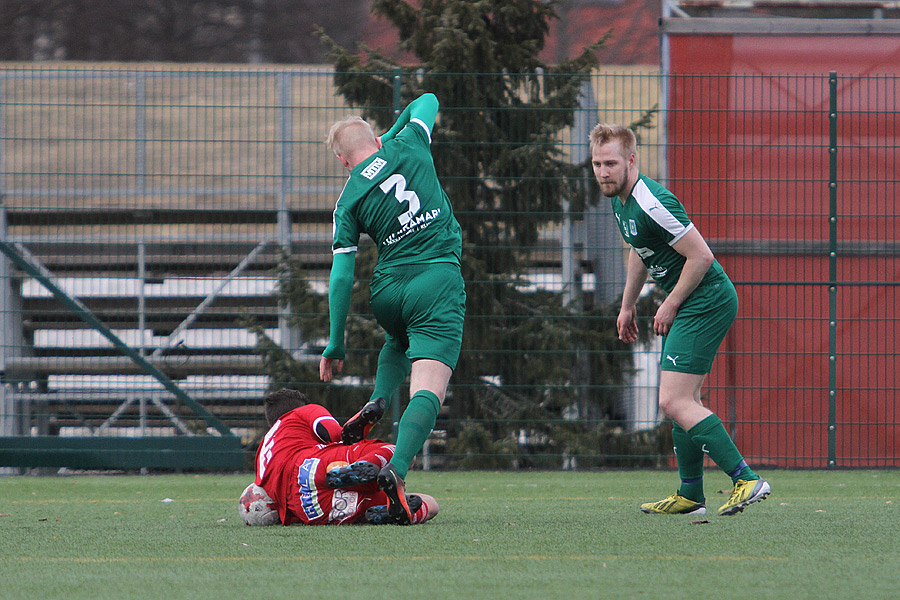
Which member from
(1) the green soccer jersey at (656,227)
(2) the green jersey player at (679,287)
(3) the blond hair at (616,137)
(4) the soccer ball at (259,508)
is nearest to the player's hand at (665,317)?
(2) the green jersey player at (679,287)

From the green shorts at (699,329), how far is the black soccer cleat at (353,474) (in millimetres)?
1178

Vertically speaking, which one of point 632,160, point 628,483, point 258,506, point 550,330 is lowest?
point 628,483

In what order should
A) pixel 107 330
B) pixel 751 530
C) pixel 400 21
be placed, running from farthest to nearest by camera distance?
pixel 400 21 → pixel 107 330 → pixel 751 530

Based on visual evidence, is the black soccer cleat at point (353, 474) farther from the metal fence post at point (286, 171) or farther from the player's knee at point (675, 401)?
the metal fence post at point (286, 171)

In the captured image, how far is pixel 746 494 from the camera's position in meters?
3.70

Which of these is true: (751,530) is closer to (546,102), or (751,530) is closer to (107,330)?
(546,102)

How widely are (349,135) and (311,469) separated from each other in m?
1.23

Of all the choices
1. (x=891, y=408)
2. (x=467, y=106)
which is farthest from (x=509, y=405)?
(x=891, y=408)

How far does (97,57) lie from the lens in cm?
1248

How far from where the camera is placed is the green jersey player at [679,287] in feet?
12.6

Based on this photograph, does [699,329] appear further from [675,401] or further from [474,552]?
[474,552]

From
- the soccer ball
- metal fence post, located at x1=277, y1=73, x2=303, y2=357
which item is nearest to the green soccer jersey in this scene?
the soccer ball

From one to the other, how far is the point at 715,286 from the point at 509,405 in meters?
2.98

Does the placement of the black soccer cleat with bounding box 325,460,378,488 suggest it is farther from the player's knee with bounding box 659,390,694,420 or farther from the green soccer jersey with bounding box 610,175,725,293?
the green soccer jersey with bounding box 610,175,725,293
